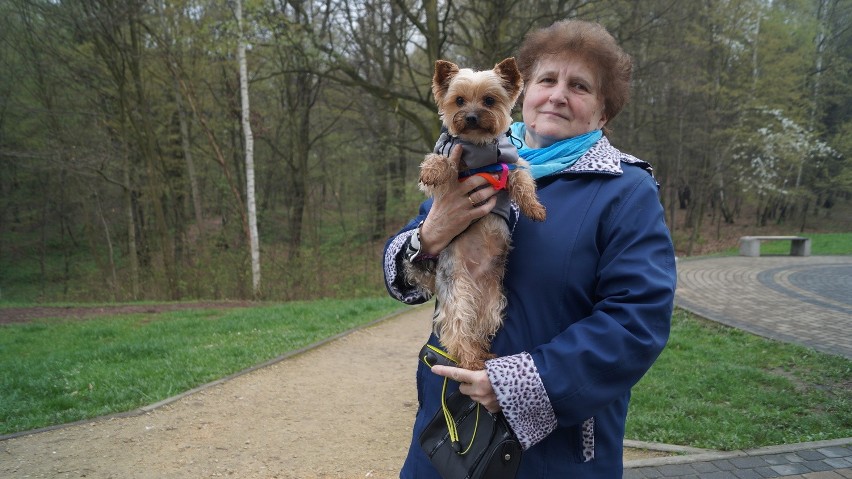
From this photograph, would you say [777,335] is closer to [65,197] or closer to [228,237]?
[228,237]

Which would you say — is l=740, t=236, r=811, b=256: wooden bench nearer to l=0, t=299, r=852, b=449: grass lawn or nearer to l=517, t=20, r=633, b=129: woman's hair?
l=0, t=299, r=852, b=449: grass lawn

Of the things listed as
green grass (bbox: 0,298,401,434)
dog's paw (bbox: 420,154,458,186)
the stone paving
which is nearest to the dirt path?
green grass (bbox: 0,298,401,434)

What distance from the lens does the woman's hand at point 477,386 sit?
65.4 inches

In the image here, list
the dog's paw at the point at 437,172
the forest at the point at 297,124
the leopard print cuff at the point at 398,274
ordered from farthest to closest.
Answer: the forest at the point at 297,124 → the leopard print cuff at the point at 398,274 → the dog's paw at the point at 437,172

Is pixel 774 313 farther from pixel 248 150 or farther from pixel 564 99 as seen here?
pixel 248 150

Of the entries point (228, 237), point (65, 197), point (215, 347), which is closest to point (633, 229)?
point (215, 347)

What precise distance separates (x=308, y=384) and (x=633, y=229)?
6367 millimetres

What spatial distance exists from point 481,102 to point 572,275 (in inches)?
39.3

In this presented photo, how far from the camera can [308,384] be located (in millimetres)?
7195

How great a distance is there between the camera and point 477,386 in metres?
1.69

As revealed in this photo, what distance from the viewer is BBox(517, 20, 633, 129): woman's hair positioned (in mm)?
2016

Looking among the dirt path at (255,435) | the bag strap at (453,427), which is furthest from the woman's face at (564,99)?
the dirt path at (255,435)

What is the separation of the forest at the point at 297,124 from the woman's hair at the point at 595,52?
41.6 feet

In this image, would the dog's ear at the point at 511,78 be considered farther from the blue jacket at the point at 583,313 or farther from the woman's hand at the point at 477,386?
the woman's hand at the point at 477,386
